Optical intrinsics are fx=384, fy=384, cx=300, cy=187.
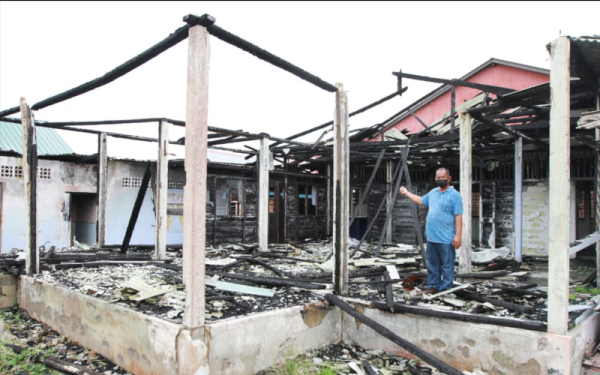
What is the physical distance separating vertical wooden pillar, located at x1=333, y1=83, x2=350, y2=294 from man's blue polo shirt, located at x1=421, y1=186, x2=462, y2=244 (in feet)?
3.92

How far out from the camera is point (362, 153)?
11242mm

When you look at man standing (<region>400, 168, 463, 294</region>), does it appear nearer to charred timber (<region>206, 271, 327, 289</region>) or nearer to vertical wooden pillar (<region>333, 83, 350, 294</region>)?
vertical wooden pillar (<region>333, 83, 350, 294</region>)

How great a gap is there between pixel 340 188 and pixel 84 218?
12.7 m

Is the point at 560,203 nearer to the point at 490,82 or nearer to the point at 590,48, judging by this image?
the point at 590,48

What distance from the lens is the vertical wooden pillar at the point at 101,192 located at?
972 cm

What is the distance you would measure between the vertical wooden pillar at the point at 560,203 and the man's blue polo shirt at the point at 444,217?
159 cm

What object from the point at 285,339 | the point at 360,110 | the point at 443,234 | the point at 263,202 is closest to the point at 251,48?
the point at 285,339

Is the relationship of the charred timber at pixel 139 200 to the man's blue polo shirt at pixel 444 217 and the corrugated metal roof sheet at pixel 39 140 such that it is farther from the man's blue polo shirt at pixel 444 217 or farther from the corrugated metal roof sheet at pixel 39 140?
the corrugated metal roof sheet at pixel 39 140

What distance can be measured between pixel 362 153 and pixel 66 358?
8.71 metres

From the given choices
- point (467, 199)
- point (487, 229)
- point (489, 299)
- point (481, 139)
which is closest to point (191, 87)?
point (489, 299)

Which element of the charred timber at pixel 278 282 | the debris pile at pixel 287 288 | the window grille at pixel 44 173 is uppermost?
the window grille at pixel 44 173

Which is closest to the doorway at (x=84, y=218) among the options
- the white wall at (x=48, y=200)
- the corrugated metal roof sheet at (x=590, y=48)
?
the white wall at (x=48, y=200)

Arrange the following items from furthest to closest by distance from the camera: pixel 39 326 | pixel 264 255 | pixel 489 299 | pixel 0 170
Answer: pixel 0 170
pixel 264 255
pixel 39 326
pixel 489 299

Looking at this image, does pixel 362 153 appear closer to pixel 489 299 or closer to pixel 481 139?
pixel 481 139
